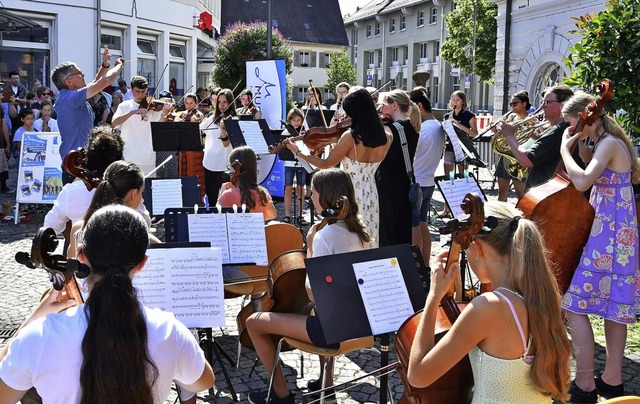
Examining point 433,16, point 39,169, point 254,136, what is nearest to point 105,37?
point 39,169

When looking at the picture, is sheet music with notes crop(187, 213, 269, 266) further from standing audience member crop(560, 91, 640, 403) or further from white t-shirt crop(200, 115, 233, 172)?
white t-shirt crop(200, 115, 233, 172)

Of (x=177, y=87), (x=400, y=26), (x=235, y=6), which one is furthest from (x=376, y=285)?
(x=235, y=6)

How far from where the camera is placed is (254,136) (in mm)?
8531

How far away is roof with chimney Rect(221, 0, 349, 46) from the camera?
54.5 metres

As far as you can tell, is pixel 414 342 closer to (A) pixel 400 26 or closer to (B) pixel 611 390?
(B) pixel 611 390

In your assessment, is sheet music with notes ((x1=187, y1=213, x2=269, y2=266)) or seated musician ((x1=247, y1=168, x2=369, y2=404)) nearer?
seated musician ((x1=247, y1=168, x2=369, y2=404))

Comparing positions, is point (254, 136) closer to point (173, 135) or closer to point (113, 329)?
point (173, 135)

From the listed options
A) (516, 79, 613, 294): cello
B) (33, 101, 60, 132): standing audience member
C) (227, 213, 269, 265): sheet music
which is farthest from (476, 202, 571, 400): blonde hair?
(33, 101, 60, 132): standing audience member

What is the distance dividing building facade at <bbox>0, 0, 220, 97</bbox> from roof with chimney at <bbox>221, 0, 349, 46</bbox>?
104 ft

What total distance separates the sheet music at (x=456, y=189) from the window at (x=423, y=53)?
43.7 meters

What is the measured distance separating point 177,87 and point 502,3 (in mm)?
10925

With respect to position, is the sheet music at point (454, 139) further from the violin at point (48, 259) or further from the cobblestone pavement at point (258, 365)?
the violin at point (48, 259)

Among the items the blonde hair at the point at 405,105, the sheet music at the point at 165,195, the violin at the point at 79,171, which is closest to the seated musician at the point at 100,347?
the violin at the point at 79,171

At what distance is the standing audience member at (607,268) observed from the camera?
13.6ft
